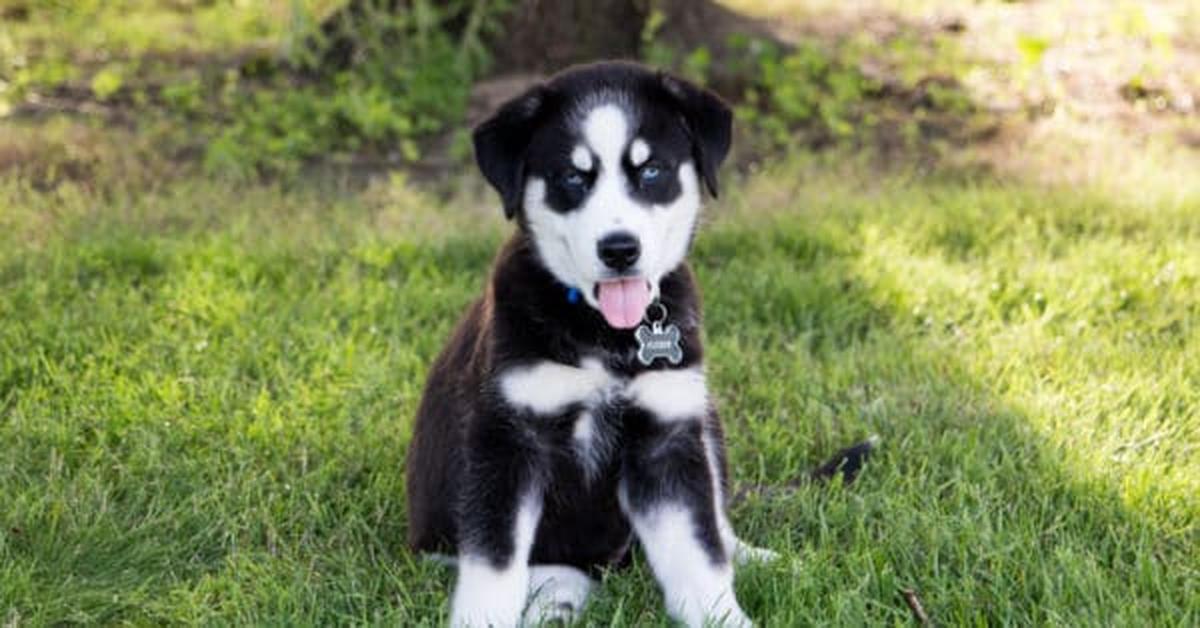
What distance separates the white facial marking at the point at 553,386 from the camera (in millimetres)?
2943

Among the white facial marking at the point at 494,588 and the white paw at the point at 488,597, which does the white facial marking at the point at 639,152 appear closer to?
the white facial marking at the point at 494,588

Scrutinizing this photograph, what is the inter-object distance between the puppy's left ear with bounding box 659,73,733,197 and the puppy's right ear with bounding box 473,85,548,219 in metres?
0.31

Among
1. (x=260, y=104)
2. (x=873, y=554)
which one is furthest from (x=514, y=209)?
(x=260, y=104)

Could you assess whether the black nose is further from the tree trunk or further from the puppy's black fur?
the tree trunk

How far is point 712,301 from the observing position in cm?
517

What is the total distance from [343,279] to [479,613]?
8.88 ft

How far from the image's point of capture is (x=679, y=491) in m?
3.00

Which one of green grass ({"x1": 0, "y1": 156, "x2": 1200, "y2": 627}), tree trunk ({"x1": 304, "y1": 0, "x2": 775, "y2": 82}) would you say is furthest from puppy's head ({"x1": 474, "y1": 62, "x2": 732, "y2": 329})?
tree trunk ({"x1": 304, "y1": 0, "x2": 775, "y2": 82})

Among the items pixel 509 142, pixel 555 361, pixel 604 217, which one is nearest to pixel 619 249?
pixel 604 217

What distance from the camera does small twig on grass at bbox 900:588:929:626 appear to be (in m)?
2.94

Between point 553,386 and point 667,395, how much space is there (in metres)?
0.26

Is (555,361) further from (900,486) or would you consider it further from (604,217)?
(900,486)

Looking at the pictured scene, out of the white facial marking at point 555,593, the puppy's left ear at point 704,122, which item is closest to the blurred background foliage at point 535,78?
the puppy's left ear at point 704,122

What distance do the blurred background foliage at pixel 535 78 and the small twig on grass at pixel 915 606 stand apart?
4.50m
